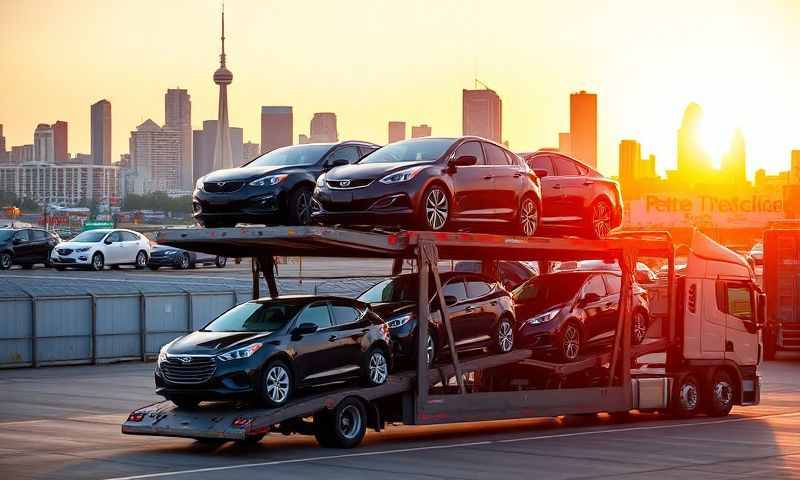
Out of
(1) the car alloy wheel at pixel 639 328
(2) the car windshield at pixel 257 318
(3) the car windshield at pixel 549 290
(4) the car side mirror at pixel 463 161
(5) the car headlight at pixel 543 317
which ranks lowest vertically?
(1) the car alloy wheel at pixel 639 328

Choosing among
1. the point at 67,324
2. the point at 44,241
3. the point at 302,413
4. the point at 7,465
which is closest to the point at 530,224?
the point at 302,413

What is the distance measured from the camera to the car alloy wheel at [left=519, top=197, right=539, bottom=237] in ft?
70.9

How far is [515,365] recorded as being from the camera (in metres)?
22.6

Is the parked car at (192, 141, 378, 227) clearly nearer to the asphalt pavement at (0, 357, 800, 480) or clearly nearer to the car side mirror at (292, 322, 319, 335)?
the car side mirror at (292, 322, 319, 335)

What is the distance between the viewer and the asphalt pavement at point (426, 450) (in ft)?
55.0

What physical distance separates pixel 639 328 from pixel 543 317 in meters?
2.55

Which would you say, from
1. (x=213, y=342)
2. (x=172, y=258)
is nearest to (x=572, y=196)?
(x=213, y=342)

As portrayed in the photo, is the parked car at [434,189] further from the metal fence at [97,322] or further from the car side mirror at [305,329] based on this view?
the metal fence at [97,322]

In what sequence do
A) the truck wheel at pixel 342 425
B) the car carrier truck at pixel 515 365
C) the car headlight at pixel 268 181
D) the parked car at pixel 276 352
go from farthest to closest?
the car headlight at pixel 268 181 → the truck wheel at pixel 342 425 → the car carrier truck at pixel 515 365 → the parked car at pixel 276 352

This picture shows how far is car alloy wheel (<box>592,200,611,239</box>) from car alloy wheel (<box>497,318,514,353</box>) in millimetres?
2650

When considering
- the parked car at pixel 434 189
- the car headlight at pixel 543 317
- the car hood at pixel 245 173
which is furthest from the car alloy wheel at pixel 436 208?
the car headlight at pixel 543 317

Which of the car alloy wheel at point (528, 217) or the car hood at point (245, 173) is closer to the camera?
the car hood at point (245, 173)

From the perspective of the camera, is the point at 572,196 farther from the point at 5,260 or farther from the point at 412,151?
the point at 5,260

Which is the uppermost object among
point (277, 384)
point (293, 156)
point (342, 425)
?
point (293, 156)
